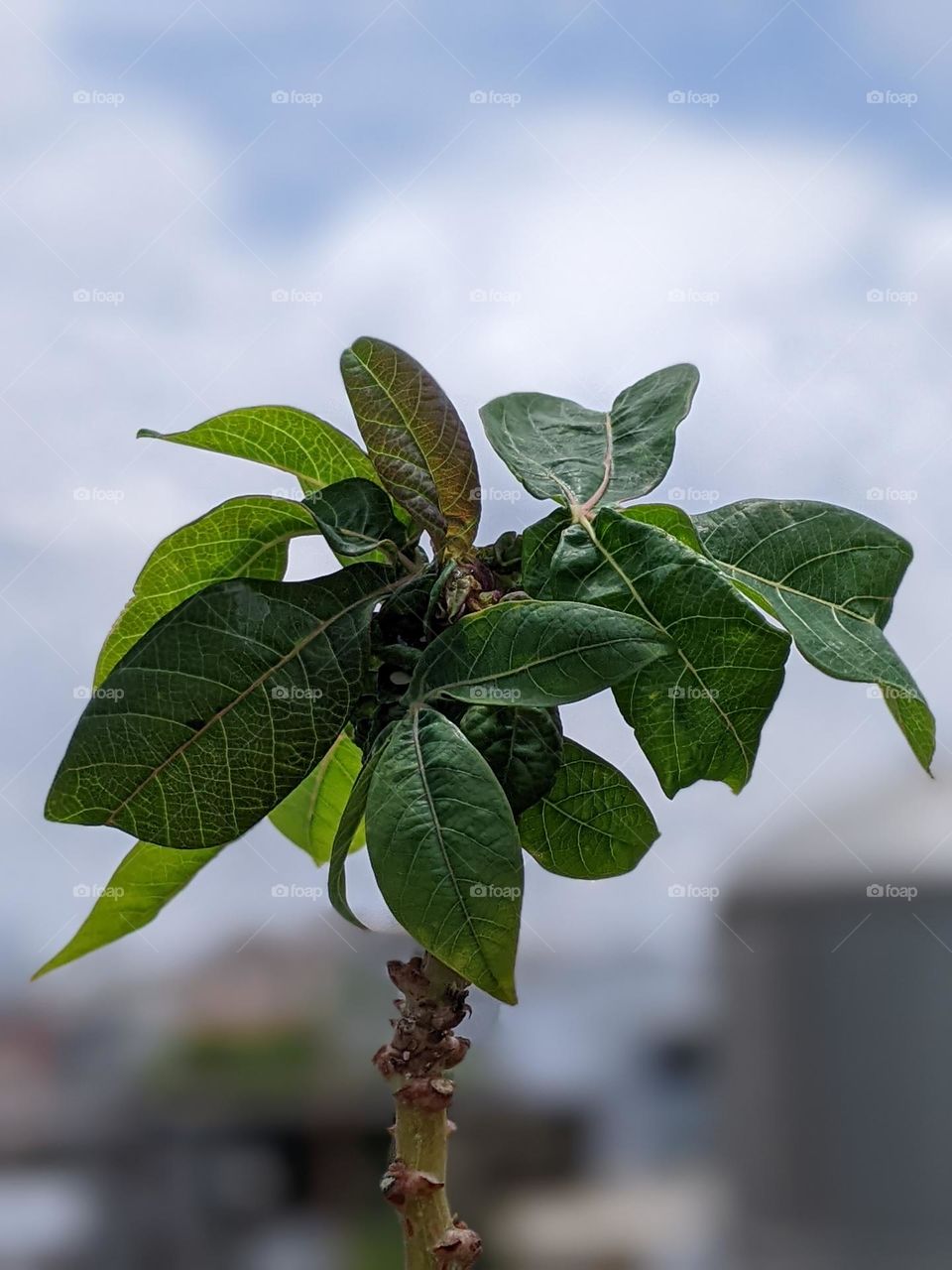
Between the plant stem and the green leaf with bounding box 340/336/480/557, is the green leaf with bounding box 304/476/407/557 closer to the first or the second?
the green leaf with bounding box 340/336/480/557

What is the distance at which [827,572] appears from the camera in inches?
23.9

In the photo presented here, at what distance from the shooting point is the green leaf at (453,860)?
49 centimetres

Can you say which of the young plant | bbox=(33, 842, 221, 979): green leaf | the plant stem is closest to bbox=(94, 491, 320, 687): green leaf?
the young plant

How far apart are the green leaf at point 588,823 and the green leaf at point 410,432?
0.16m

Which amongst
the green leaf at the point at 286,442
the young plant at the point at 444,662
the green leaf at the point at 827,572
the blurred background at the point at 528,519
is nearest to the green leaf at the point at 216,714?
the young plant at the point at 444,662

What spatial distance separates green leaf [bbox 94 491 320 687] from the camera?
0.66 m

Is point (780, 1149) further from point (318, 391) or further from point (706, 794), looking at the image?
point (318, 391)

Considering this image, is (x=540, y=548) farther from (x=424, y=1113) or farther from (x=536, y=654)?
(x=424, y=1113)

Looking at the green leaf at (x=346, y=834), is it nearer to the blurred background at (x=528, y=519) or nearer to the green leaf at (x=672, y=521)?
the green leaf at (x=672, y=521)

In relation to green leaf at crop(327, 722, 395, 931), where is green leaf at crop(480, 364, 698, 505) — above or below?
above

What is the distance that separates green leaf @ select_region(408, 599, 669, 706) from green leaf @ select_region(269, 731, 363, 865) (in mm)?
233

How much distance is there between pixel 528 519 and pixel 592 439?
0.56m

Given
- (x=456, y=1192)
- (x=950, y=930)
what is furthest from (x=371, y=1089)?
(x=950, y=930)

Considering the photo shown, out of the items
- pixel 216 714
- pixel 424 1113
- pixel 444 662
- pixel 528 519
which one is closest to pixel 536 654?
pixel 444 662
